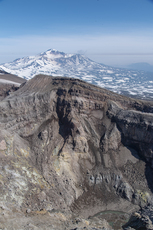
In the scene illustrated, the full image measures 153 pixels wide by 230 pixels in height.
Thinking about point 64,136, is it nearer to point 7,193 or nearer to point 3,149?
point 3,149

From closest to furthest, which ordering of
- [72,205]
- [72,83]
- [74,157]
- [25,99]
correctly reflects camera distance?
[72,205] < [74,157] < [25,99] < [72,83]

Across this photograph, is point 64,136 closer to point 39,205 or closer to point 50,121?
point 50,121

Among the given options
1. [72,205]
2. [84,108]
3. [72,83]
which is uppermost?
[72,83]

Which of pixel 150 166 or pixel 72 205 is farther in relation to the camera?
pixel 150 166

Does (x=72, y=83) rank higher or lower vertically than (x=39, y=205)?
higher

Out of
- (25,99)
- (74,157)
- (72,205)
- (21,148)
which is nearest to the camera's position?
(72,205)

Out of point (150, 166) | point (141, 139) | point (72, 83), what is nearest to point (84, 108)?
point (72, 83)

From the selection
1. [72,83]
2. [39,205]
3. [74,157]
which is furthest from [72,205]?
[72,83]
